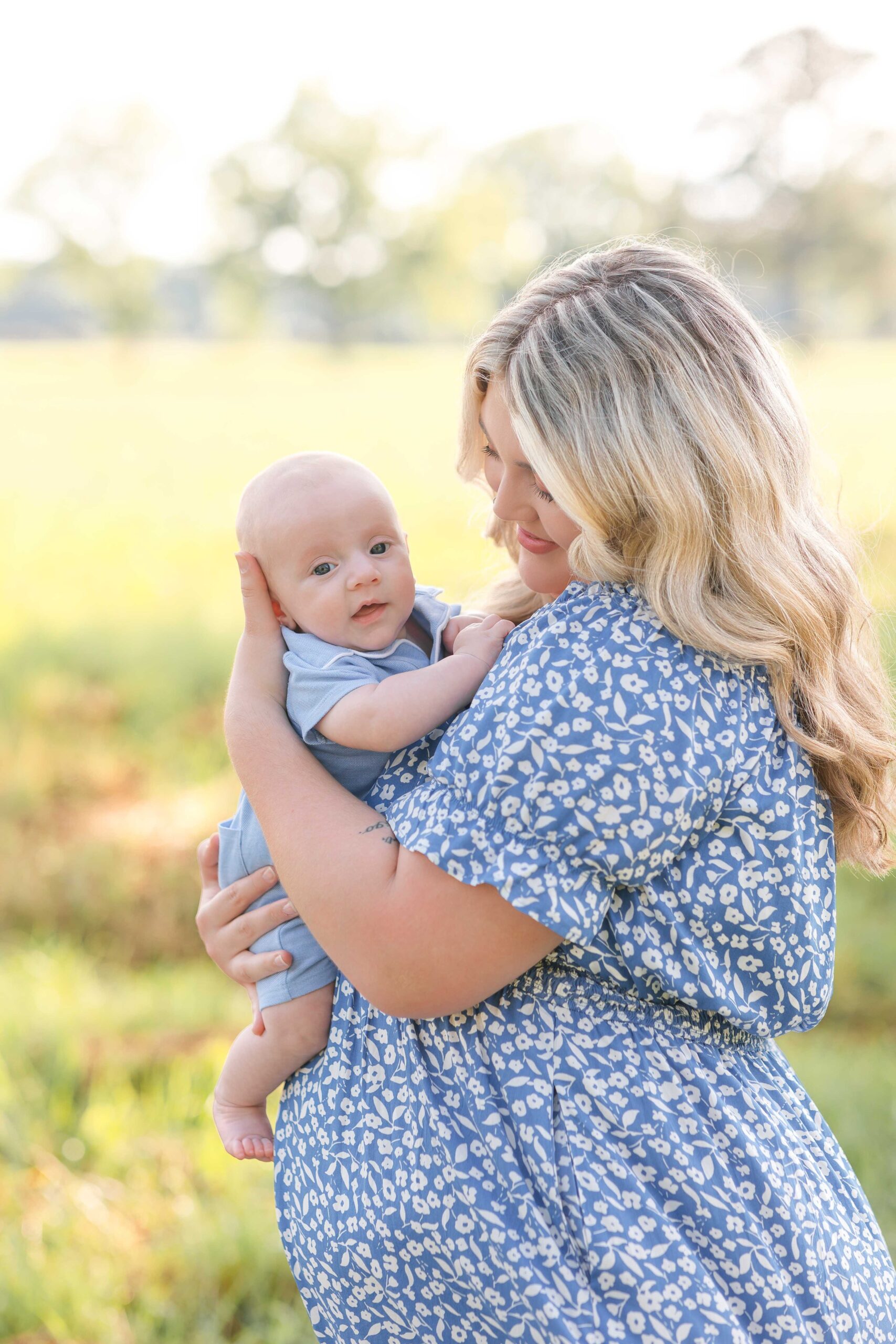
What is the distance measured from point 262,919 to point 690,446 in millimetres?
973

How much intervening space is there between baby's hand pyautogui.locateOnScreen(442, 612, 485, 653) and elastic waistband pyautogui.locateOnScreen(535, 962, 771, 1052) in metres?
0.58

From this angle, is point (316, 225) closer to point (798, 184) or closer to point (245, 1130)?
point (798, 184)

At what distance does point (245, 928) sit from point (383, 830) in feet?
1.45

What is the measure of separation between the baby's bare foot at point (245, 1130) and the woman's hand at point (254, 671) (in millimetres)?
645

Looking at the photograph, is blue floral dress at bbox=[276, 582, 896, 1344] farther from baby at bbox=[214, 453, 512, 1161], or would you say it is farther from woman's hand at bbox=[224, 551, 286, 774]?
woman's hand at bbox=[224, 551, 286, 774]

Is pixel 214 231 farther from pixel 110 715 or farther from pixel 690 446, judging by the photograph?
pixel 690 446

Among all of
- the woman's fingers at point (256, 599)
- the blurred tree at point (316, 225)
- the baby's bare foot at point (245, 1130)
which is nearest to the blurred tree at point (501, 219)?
the blurred tree at point (316, 225)

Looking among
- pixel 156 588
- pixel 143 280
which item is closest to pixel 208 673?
pixel 156 588

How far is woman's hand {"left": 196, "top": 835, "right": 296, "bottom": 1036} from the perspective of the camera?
1.79 m

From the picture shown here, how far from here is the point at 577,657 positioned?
1.41 metres

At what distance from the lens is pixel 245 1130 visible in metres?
1.95

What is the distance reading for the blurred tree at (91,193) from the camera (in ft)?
170

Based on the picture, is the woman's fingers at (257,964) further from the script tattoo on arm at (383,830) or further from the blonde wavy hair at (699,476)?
the blonde wavy hair at (699,476)

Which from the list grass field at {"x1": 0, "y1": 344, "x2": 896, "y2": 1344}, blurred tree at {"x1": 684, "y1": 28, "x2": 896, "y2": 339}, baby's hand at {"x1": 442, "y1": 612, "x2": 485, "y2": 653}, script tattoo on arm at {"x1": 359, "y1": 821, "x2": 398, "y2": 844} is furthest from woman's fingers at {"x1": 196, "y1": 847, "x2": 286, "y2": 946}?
blurred tree at {"x1": 684, "y1": 28, "x2": 896, "y2": 339}
